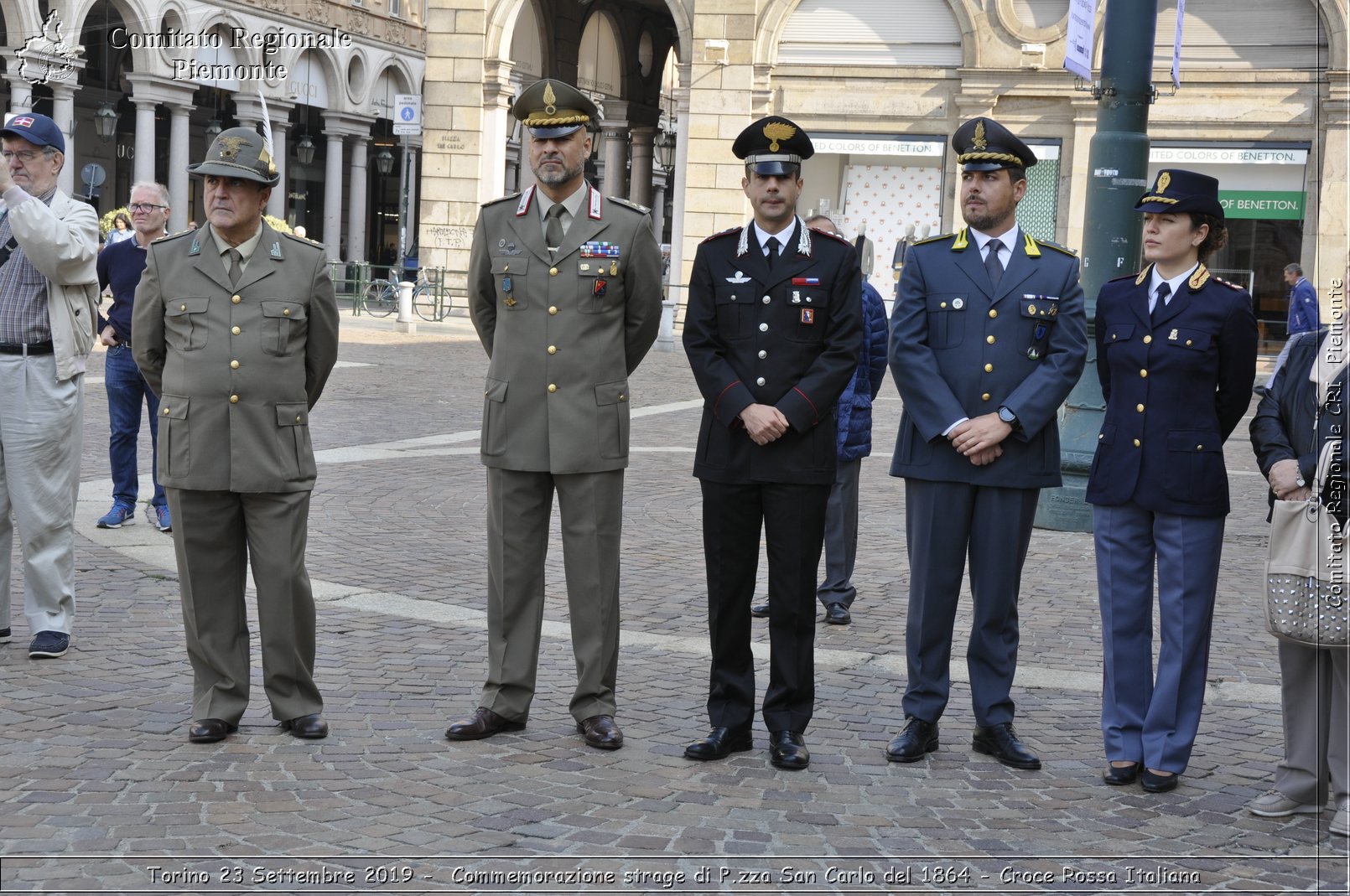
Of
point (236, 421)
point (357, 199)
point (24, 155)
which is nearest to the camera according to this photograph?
point (236, 421)

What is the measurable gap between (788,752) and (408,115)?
28710 millimetres

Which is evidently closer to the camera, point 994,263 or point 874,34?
point 994,263

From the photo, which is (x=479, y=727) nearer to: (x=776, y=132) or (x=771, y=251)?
(x=771, y=251)

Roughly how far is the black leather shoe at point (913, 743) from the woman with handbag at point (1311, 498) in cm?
109

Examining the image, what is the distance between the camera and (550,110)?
529cm

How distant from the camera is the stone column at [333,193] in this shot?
2020 inches

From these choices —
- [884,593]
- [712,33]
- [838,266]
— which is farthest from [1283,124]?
[838,266]

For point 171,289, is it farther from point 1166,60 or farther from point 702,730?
point 1166,60

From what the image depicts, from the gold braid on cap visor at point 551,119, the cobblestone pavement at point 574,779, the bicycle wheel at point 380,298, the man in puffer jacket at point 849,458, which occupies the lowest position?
the cobblestone pavement at point 574,779

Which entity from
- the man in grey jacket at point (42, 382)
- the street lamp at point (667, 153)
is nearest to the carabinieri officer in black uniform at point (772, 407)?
the man in grey jacket at point (42, 382)

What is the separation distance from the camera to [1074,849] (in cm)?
447

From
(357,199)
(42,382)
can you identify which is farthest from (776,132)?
(357,199)

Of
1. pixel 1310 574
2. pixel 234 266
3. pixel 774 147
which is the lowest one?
pixel 1310 574

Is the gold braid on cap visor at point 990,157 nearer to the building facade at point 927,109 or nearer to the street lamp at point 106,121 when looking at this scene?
the building facade at point 927,109
